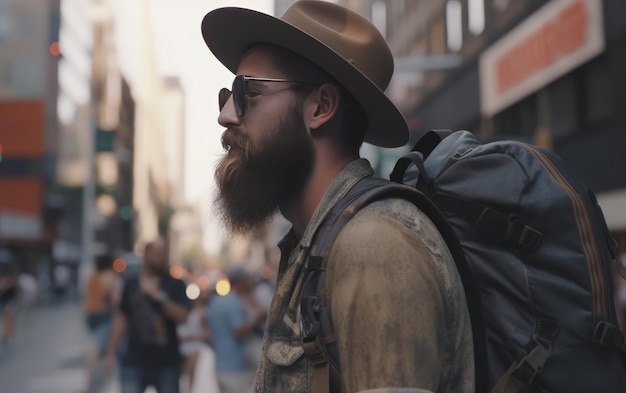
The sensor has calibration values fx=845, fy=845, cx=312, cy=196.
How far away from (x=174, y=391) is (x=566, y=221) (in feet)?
20.7

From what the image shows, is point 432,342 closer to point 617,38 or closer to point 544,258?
point 544,258

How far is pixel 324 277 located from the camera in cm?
177

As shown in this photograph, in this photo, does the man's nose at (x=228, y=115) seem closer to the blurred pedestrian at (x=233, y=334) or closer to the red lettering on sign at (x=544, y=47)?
the blurred pedestrian at (x=233, y=334)

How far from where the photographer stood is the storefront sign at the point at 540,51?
2023 centimetres

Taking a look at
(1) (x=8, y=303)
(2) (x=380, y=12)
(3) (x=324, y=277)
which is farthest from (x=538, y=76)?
(3) (x=324, y=277)

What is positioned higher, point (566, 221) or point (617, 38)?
point (617, 38)

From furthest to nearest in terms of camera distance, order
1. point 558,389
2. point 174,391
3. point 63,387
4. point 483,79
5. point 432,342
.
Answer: point 483,79 → point 63,387 → point 174,391 → point 558,389 → point 432,342

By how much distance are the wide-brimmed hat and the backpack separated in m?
0.26

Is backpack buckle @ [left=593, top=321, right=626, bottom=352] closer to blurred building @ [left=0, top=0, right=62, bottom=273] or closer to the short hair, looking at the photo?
the short hair

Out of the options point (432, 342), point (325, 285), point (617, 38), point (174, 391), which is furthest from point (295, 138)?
point (617, 38)

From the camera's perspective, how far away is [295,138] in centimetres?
208

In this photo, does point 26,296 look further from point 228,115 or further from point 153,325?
point 228,115

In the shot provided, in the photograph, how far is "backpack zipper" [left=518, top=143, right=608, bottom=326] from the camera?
185cm

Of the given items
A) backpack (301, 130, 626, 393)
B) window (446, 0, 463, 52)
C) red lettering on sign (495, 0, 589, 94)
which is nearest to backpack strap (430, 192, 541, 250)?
backpack (301, 130, 626, 393)
